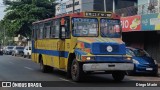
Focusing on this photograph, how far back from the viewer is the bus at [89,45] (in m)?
14.8

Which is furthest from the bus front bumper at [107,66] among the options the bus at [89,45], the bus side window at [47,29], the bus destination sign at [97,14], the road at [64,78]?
the bus side window at [47,29]

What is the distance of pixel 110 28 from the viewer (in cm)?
1599

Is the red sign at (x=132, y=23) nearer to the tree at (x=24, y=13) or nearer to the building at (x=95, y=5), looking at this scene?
the building at (x=95, y=5)

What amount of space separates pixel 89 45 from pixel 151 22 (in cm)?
1084

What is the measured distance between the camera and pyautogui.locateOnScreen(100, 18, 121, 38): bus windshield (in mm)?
15867

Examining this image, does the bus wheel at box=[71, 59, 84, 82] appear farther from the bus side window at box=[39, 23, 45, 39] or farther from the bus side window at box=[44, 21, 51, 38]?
the bus side window at box=[39, 23, 45, 39]

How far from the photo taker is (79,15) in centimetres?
1587

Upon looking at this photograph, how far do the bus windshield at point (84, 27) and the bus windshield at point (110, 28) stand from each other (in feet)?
1.01

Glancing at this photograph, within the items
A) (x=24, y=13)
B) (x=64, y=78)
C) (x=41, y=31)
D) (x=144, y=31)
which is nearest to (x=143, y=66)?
(x=64, y=78)

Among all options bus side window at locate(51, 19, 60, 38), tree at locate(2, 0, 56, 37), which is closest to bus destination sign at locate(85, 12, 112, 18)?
bus side window at locate(51, 19, 60, 38)

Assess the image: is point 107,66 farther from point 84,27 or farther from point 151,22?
point 151,22

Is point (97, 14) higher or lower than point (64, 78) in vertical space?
higher

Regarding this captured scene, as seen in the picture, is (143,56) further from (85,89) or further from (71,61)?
(85,89)

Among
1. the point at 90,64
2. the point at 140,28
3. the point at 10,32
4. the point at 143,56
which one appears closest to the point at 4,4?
the point at 10,32
